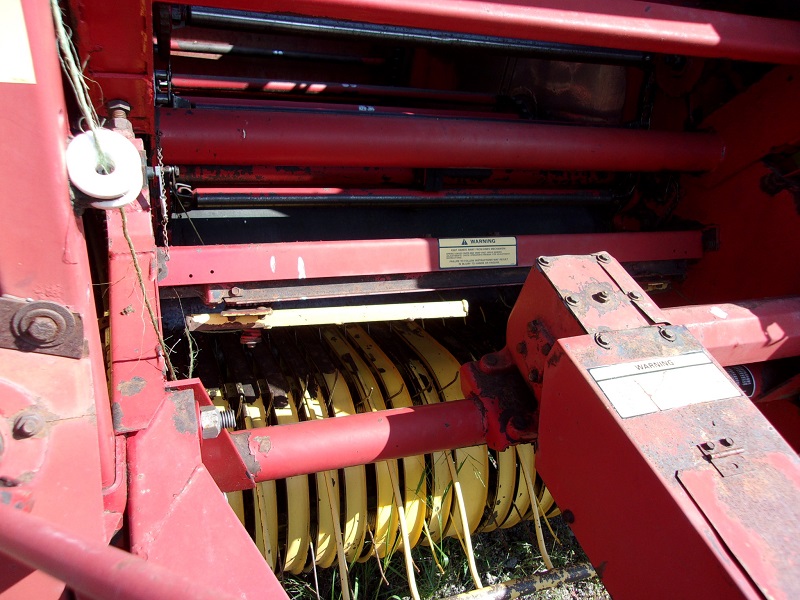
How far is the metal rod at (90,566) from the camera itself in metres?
0.72

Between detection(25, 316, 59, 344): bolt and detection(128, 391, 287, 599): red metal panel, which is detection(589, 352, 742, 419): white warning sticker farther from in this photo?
detection(25, 316, 59, 344): bolt

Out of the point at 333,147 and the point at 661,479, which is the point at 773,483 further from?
the point at 333,147

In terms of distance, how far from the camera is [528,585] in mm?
2053

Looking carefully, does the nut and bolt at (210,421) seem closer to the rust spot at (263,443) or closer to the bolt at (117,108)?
the rust spot at (263,443)

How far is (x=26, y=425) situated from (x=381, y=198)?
162cm

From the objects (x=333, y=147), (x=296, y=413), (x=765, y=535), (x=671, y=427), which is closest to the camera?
(x=765, y=535)

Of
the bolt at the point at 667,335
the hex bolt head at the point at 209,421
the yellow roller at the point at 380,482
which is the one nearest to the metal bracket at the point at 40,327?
the hex bolt head at the point at 209,421

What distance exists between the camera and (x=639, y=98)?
2.71 m

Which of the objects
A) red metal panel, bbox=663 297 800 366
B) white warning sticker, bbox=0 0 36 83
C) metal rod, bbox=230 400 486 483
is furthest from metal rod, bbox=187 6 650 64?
white warning sticker, bbox=0 0 36 83

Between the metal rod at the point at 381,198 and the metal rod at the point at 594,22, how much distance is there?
31.0 inches

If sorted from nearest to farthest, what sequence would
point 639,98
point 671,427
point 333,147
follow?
point 671,427, point 333,147, point 639,98

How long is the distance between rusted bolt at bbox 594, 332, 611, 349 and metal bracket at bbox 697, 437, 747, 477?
0.95 feet

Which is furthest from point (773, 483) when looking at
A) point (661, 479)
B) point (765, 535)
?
point (661, 479)

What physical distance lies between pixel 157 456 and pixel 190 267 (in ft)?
2.34
